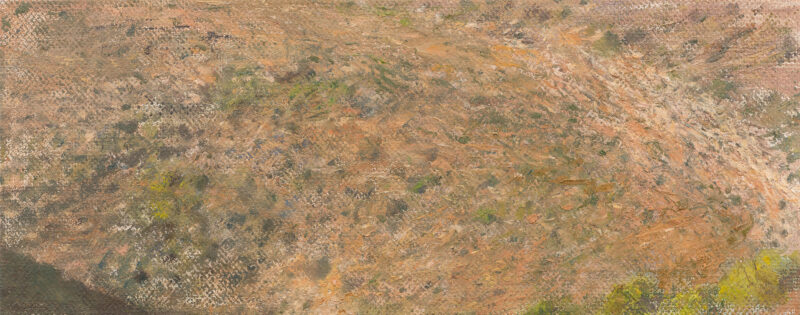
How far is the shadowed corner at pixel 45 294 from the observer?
312cm

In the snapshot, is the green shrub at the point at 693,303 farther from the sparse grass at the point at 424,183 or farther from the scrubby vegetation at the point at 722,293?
the sparse grass at the point at 424,183

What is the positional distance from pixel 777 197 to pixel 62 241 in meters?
5.46

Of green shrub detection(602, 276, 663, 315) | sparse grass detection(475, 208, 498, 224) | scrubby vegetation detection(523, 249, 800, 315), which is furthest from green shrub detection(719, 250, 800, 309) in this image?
sparse grass detection(475, 208, 498, 224)

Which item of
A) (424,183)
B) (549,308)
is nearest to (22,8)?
(424,183)

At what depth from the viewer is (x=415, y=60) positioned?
141 inches

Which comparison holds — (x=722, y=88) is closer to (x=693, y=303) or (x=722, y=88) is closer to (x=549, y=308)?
(x=693, y=303)

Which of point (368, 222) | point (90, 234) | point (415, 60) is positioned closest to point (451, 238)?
point (368, 222)

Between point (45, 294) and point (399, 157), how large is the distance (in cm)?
271

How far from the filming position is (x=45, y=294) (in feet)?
10.2

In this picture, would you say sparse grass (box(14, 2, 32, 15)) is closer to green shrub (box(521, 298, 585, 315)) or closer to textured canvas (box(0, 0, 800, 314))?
textured canvas (box(0, 0, 800, 314))

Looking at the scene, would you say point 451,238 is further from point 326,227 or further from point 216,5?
point 216,5

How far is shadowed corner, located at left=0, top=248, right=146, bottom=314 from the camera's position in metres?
3.12

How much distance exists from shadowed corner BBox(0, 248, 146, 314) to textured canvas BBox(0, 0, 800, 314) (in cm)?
1

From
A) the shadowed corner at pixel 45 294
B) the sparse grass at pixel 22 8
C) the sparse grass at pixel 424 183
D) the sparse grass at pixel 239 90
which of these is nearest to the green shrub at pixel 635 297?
the sparse grass at pixel 424 183
